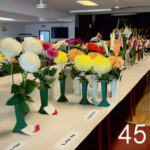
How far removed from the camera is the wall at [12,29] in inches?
439

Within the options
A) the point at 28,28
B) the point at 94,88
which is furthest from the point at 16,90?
the point at 28,28

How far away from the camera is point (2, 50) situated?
1.06 m

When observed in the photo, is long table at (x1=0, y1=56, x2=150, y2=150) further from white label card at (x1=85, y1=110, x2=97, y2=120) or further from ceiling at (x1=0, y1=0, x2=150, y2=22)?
ceiling at (x1=0, y1=0, x2=150, y2=22)

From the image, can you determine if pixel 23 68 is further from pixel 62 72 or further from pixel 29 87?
pixel 62 72

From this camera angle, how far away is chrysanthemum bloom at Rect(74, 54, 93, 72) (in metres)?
1.50

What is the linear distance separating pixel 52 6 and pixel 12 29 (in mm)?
2956

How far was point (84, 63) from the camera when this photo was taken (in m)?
1.49

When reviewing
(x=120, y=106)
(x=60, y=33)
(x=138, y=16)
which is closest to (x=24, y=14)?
(x=60, y=33)

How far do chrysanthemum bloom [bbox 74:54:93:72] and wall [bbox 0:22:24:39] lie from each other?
10.3 meters

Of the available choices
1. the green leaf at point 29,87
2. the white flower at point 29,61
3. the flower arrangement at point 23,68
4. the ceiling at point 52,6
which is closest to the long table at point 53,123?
the flower arrangement at point 23,68

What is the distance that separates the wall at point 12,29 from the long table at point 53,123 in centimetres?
1014

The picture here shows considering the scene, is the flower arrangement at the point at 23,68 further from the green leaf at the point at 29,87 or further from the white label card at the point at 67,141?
the white label card at the point at 67,141

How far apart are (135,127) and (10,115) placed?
1.06 meters

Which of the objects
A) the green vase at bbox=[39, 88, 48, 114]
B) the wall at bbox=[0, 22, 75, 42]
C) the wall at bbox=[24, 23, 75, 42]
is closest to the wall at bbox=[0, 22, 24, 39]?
the wall at bbox=[0, 22, 75, 42]
